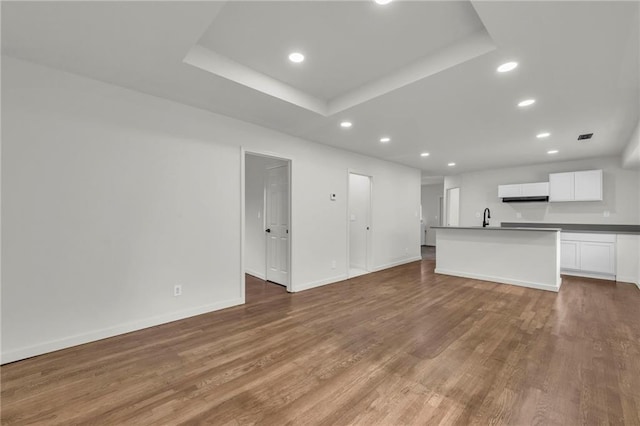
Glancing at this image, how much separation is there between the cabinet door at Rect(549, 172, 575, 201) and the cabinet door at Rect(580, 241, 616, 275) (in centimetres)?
110

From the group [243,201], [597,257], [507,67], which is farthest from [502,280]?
[243,201]

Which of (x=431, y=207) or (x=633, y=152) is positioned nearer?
(x=633, y=152)

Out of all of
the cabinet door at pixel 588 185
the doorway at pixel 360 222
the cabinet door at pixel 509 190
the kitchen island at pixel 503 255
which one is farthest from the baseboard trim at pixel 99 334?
the cabinet door at pixel 588 185

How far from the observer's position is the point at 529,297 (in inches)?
160

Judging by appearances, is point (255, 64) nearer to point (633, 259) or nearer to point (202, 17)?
point (202, 17)

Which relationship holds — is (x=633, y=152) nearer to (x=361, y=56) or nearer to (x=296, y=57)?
(x=361, y=56)

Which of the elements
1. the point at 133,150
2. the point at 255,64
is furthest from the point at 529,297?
the point at 133,150

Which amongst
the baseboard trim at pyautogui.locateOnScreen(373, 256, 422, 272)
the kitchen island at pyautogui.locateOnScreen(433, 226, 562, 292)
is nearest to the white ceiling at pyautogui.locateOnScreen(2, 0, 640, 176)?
the kitchen island at pyautogui.locateOnScreen(433, 226, 562, 292)

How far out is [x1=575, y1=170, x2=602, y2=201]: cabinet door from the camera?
→ 18.4 feet

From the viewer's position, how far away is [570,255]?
562cm

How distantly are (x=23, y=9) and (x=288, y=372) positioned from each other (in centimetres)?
312

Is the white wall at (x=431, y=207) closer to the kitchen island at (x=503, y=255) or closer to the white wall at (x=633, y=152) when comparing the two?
the kitchen island at (x=503, y=255)

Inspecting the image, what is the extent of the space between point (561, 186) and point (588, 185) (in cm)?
43

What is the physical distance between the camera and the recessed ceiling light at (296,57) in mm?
2504
